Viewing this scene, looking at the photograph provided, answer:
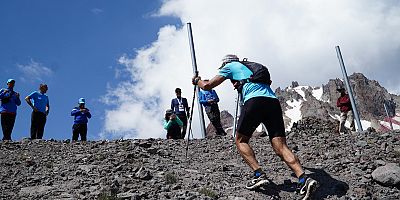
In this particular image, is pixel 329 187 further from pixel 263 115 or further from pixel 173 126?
pixel 173 126

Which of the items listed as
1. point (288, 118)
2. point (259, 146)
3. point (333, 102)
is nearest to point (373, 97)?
point (333, 102)

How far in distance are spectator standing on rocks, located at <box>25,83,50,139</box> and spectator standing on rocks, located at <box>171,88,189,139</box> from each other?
149 inches

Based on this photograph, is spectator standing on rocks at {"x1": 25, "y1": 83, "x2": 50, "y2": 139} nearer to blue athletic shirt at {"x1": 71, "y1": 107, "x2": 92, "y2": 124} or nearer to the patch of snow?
blue athletic shirt at {"x1": 71, "y1": 107, "x2": 92, "y2": 124}

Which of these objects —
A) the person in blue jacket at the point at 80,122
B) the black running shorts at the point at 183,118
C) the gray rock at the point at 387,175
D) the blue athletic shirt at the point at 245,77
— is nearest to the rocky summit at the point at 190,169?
the gray rock at the point at 387,175

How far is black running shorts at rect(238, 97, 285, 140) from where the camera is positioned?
6.69m

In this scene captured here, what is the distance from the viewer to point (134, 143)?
34.4ft

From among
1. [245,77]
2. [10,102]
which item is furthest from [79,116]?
[245,77]

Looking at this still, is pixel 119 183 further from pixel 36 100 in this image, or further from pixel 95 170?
pixel 36 100

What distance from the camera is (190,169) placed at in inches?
322

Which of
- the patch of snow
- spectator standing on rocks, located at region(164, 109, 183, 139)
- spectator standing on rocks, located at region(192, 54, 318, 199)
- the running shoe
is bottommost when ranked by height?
the running shoe

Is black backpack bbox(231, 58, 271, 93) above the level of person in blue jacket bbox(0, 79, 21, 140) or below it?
below

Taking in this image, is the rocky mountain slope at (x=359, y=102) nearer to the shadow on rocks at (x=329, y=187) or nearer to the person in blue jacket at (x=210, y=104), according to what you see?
the person in blue jacket at (x=210, y=104)

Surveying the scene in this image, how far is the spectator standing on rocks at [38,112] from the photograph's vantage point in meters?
12.3

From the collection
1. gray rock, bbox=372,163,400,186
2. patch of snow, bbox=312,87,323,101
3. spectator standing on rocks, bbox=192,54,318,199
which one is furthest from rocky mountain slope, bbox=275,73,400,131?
spectator standing on rocks, bbox=192,54,318,199
